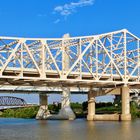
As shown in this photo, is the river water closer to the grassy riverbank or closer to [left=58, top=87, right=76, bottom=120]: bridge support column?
the grassy riverbank

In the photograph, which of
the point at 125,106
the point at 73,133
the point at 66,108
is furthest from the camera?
the point at 66,108

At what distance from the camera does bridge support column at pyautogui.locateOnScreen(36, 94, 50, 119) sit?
12988cm

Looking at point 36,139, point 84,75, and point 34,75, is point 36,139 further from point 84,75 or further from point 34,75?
point 84,75

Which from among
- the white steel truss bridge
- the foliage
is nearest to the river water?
the white steel truss bridge

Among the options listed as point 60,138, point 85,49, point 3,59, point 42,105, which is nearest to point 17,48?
point 3,59

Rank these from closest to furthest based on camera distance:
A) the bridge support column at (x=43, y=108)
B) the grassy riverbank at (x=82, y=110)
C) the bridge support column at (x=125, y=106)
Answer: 1. the bridge support column at (x=125, y=106)
2. the grassy riverbank at (x=82, y=110)
3. the bridge support column at (x=43, y=108)

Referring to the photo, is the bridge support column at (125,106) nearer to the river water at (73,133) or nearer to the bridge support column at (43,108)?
the river water at (73,133)

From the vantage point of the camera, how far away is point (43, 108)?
5172 inches

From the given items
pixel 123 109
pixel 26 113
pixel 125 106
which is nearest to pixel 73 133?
pixel 125 106

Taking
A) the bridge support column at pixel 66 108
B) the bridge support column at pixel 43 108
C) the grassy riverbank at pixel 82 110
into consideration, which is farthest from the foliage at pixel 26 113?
the bridge support column at pixel 66 108

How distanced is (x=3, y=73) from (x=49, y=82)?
947cm

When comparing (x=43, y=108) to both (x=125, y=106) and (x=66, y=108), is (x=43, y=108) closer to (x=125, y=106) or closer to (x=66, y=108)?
(x=66, y=108)

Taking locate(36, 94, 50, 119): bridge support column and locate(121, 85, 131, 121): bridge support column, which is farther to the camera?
locate(36, 94, 50, 119): bridge support column

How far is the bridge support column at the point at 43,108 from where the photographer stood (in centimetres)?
12988
